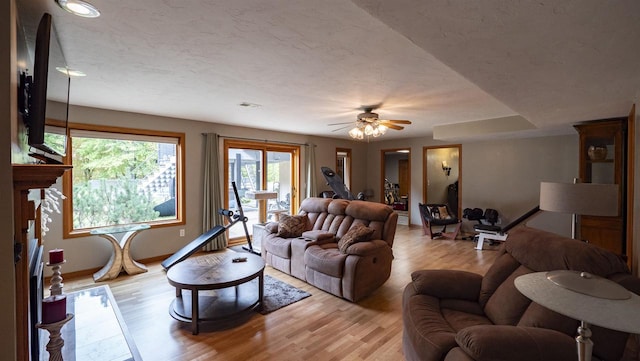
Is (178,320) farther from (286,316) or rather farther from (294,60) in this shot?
(294,60)

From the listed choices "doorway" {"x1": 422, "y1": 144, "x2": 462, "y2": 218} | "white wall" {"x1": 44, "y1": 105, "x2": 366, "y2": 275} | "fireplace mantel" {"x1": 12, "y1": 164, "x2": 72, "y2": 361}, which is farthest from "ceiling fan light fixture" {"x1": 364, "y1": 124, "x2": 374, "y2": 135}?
"doorway" {"x1": 422, "y1": 144, "x2": 462, "y2": 218}

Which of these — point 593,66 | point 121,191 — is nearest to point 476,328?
point 593,66

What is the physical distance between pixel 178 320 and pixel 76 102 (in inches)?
126

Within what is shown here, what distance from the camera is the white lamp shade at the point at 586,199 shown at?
7.21 ft

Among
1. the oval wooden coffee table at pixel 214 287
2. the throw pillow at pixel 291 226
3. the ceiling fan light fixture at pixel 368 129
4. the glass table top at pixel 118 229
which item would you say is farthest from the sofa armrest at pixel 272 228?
the ceiling fan light fixture at pixel 368 129

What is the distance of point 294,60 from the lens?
236 cm

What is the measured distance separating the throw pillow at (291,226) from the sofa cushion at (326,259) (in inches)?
25.1

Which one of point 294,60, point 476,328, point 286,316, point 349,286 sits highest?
point 294,60

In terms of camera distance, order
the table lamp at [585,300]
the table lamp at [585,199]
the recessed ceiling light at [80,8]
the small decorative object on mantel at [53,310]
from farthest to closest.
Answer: the table lamp at [585,199] → the small decorative object on mantel at [53,310] → the recessed ceiling light at [80,8] → the table lamp at [585,300]

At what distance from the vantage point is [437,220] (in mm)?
6348

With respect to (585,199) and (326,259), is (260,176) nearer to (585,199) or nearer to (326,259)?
(326,259)

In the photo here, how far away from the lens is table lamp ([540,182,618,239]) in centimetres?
220

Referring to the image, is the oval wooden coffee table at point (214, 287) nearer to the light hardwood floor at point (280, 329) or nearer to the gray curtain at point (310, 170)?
the light hardwood floor at point (280, 329)

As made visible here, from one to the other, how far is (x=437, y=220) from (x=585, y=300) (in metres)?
5.40
